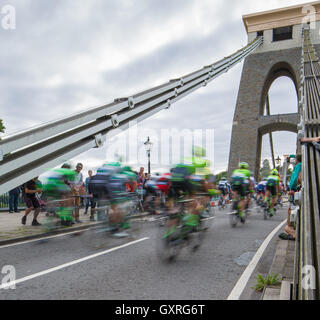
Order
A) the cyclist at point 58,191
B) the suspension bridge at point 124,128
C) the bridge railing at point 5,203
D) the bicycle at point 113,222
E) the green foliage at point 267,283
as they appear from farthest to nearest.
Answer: the bridge railing at point 5,203 < the cyclist at point 58,191 < the bicycle at point 113,222 < the green foliage at point 267,283 < the suspension bridge at point 124,128

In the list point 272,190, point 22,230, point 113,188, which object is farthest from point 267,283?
point 272,190

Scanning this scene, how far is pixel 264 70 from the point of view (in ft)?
128

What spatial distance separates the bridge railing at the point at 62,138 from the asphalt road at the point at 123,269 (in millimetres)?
1422

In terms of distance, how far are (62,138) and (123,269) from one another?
2.05 meters

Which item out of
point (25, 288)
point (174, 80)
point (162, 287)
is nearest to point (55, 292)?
point (25, 288)

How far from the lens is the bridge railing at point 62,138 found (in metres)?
3.38

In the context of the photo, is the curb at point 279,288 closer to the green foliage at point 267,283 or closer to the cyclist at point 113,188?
the green foliage at point 267,283

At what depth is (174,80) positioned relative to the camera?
10375 millimetres

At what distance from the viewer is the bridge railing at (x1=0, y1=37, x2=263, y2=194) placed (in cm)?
338

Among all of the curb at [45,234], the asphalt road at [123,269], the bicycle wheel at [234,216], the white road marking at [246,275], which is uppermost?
the bicycle wheel at [234,216]

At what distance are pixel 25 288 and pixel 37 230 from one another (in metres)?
4.18

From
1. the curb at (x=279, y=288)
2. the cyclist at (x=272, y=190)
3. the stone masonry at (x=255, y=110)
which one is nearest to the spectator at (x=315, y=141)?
the curb at (x=279, y=288)

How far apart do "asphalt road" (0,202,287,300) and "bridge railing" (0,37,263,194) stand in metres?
1.42
